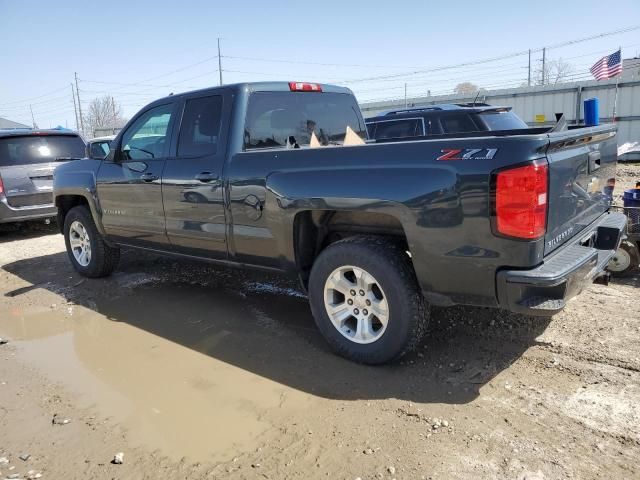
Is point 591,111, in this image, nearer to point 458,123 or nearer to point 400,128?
point 458,123

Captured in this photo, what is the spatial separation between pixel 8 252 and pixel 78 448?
653cm

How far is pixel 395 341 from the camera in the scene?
343 cm

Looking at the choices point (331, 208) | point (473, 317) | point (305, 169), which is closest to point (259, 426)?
point (331, 208)

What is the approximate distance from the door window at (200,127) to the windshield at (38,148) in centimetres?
575

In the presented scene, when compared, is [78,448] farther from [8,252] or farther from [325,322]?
[8,252]

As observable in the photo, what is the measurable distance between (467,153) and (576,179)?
88cm

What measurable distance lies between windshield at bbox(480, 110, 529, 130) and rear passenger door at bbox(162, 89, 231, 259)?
5.03m

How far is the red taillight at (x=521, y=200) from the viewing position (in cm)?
281

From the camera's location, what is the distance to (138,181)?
5195 mm

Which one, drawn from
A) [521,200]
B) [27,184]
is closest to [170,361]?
[521,200]

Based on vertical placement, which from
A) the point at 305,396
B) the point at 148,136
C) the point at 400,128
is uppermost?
the point at 148,136

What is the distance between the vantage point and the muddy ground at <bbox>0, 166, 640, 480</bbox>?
105 inches

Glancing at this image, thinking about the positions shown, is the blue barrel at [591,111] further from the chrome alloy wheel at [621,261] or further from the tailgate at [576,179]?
the chrome alloy wheel at [621,261]

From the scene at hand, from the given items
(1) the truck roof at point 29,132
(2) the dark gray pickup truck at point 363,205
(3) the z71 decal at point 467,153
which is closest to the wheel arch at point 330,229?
(2) the dark gray pickup truck at point 363,205
